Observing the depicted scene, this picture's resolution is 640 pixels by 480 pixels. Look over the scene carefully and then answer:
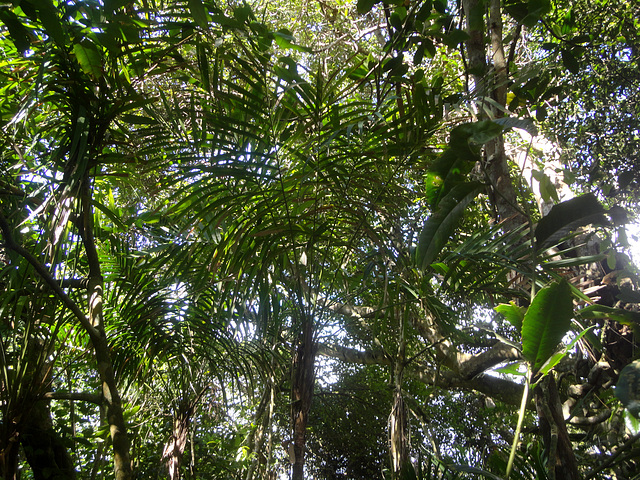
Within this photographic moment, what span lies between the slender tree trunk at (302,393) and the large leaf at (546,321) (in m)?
1.16

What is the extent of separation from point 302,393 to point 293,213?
753 millimetres

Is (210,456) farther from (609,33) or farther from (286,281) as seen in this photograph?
(609,33)

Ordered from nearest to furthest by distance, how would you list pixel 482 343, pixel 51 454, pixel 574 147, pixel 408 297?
pixel 408 297, pixel 51 454, pixel 574 147, pixel 482 343

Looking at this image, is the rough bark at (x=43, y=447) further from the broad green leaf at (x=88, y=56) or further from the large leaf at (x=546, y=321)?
the large leaf at (x=546, y=321)

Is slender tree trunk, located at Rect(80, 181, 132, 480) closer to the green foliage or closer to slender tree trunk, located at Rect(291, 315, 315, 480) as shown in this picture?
slender tree trunk, located at Rect(291, 315, 315, 480)

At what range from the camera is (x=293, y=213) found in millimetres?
1947

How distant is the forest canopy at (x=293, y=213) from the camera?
121cm

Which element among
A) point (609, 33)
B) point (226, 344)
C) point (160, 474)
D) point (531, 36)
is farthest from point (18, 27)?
point (531, 36)

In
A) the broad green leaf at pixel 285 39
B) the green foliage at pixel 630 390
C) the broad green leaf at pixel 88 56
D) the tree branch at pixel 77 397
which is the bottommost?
the green foliage at pixel 630 390

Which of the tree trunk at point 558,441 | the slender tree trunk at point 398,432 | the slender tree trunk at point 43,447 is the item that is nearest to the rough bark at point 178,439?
the slender tree trunk at point 43,447

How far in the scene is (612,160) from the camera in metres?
3.28

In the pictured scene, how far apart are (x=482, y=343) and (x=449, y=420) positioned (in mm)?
1245

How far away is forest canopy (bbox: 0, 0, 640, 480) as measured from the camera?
1.21 metres

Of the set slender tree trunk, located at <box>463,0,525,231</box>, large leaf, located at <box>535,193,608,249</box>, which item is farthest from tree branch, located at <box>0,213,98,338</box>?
slender tree trunk, located at <box>463,0,525,231</box>
